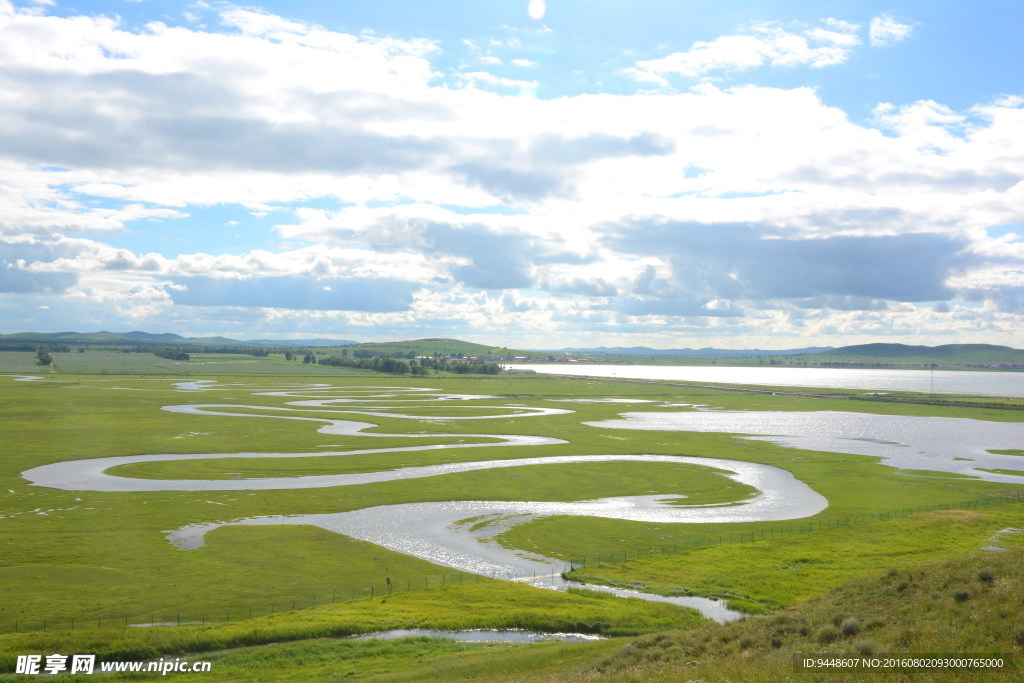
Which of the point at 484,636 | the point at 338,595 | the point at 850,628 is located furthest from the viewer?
the point at 338,595

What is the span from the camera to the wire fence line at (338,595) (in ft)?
106

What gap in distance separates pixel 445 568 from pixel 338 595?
24.1 ft

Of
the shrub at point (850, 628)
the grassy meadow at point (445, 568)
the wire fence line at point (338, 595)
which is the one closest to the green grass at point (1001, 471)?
the grassy meadow at point (445, 568)

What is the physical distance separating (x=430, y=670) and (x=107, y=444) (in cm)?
7850

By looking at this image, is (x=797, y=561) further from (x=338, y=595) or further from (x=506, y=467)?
(x=506, y=467)

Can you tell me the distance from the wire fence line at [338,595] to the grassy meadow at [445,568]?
0.57 feet

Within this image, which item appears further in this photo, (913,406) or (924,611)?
(913,406)

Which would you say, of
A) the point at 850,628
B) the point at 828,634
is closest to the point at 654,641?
the point at 828,634

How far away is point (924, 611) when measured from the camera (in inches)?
899

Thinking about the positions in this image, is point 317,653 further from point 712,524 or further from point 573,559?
point 712,524

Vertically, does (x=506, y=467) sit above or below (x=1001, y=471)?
above

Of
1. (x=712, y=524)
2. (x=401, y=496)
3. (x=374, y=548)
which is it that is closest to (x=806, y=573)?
(x=712, y=524)

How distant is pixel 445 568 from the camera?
42.8m

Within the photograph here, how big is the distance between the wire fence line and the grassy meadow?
175 mm
